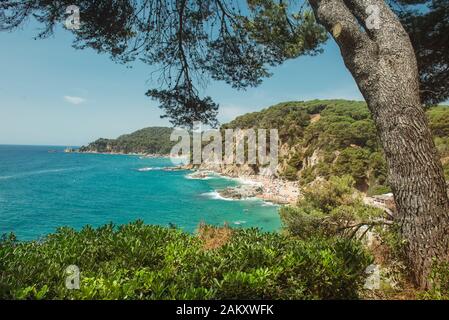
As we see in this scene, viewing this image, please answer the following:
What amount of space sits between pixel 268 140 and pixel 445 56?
178ft

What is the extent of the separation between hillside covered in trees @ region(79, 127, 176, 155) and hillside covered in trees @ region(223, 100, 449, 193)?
70.5 meters

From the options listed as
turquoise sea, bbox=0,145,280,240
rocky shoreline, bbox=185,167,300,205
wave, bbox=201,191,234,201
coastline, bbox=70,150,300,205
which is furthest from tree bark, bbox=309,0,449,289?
wave, bbox=201,191,234,201

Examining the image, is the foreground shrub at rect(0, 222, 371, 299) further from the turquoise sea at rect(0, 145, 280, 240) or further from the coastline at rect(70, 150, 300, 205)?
the coastline at rect(70, 150, 300, 205)

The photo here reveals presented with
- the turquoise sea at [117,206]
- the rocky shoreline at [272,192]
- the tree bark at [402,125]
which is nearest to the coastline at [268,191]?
the rocky shoreline at [272,192]

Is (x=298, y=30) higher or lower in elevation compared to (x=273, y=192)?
higher

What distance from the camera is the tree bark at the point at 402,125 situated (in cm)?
302

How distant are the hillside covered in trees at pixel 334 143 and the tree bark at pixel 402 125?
27063mm

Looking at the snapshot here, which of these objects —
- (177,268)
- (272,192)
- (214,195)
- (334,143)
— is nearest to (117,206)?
(214,195)

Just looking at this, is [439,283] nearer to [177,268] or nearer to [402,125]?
[402,125]

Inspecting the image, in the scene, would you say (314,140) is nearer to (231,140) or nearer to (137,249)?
(231,140)

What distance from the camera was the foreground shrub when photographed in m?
2.24

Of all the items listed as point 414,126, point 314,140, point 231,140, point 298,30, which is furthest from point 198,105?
point 231,140

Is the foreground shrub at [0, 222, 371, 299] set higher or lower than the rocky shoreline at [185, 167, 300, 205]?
higher

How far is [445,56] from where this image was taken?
5320 mm
